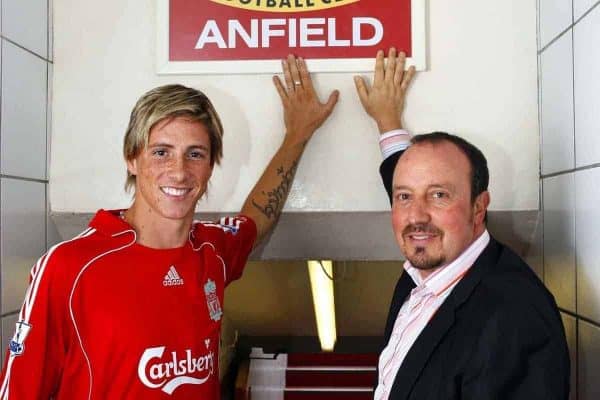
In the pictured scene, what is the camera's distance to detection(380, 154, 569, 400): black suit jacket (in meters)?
0.95

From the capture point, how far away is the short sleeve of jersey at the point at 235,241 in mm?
1460

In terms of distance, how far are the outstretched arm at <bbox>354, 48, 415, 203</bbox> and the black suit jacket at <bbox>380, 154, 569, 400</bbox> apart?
493 millimetres

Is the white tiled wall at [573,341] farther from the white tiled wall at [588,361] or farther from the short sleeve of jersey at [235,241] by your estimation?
the short sleeve of jersey at [235,241]

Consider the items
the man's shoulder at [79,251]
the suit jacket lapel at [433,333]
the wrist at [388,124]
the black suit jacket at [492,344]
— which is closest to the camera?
the black suit jacket at [492,344]

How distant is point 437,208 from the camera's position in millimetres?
1148

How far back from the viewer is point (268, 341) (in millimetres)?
3639

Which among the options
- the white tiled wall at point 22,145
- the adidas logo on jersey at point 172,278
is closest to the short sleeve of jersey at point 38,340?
the adidas logo on jersey at point 172,278

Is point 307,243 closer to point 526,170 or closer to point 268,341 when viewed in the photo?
point 526,170

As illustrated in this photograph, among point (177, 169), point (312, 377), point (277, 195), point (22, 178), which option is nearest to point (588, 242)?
point (277, 195)

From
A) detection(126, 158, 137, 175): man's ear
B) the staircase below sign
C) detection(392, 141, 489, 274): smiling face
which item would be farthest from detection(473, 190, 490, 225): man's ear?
the staircase below sign

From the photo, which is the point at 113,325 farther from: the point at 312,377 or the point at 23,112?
the point at 312,377

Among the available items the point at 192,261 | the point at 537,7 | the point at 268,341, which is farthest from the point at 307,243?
the point at 268,341

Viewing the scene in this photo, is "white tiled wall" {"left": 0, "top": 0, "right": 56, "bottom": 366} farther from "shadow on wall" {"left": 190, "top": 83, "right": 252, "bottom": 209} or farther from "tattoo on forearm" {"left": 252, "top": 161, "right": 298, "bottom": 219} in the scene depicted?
"tattoo on forearm" {"left": 252, "top": 161, "right": 298, "bottom": 219}

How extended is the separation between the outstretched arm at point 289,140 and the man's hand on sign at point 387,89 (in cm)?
8
